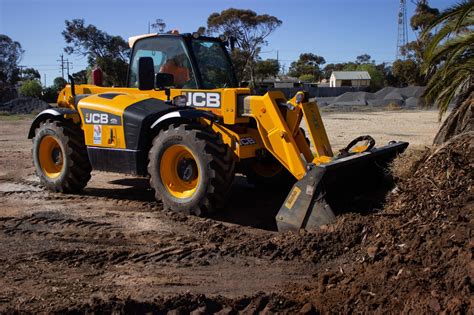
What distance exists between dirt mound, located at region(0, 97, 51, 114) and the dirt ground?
26.8 metres

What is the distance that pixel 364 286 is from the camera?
13.8ft

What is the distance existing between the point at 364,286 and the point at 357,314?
14.8 inches

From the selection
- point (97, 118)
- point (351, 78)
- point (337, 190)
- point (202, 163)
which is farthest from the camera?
point (351, 78)

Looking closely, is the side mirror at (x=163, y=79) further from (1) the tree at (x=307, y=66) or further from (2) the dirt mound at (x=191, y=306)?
(1) the tree at (x=307, y=66)

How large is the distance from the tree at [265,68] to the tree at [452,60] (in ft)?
160

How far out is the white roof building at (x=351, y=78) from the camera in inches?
2808

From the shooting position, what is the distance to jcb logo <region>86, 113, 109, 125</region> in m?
7.68

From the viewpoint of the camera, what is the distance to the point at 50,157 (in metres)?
8.79

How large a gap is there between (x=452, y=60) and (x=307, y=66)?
79.4 metres

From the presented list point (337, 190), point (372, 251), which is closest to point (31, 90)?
point (337, 190)

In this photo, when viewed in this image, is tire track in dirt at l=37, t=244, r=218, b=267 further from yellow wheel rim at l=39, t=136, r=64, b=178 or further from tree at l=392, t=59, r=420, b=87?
tree at l=392, t=59, r=420, b=87

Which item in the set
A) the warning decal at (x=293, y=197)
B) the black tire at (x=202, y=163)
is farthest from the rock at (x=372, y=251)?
the black tire at (x=202, y=163)

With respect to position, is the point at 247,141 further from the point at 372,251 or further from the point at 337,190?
the point at 372,251

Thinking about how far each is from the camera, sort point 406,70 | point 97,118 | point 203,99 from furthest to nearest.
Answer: point 406,70
point 97,118
point 203,99
